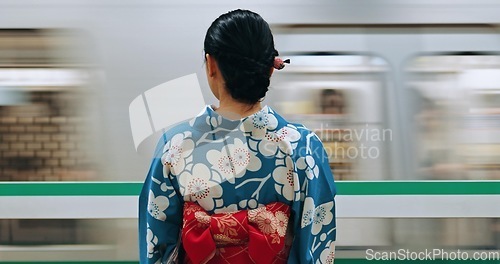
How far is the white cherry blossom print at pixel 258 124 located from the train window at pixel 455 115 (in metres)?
1.62

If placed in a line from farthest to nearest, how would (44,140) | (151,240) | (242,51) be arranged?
(44,140)
(151,240)
(242,51)

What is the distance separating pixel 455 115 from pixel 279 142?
1.77 metres

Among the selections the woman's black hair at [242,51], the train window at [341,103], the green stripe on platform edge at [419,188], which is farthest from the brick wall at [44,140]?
the woman's black hair at [242,51]

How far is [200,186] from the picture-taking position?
1778 mm

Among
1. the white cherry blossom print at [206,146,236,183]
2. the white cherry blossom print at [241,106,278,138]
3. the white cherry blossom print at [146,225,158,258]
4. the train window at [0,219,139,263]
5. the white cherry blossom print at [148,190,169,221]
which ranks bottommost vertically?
the train window at [0,219,139,263]

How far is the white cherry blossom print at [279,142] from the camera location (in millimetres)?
1776

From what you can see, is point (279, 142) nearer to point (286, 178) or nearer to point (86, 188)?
point (286, 178)

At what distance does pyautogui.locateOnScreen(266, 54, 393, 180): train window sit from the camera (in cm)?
322

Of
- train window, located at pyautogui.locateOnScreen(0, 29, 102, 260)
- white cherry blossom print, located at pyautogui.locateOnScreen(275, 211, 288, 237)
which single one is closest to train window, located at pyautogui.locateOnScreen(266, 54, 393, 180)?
train window, located at pyautogui.locateOnScreen(0, 29, 102, 260)

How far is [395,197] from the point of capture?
3178mm

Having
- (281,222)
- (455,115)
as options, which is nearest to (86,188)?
(281,222)

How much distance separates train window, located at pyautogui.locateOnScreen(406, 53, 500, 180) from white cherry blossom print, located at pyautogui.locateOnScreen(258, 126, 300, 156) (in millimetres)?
1589

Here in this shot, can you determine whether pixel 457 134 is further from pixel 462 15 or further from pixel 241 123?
pixel 241 123

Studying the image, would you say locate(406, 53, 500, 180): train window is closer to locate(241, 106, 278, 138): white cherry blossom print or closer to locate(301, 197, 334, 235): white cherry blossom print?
locate(301, 197, 334, 235): white cherry blossom print
